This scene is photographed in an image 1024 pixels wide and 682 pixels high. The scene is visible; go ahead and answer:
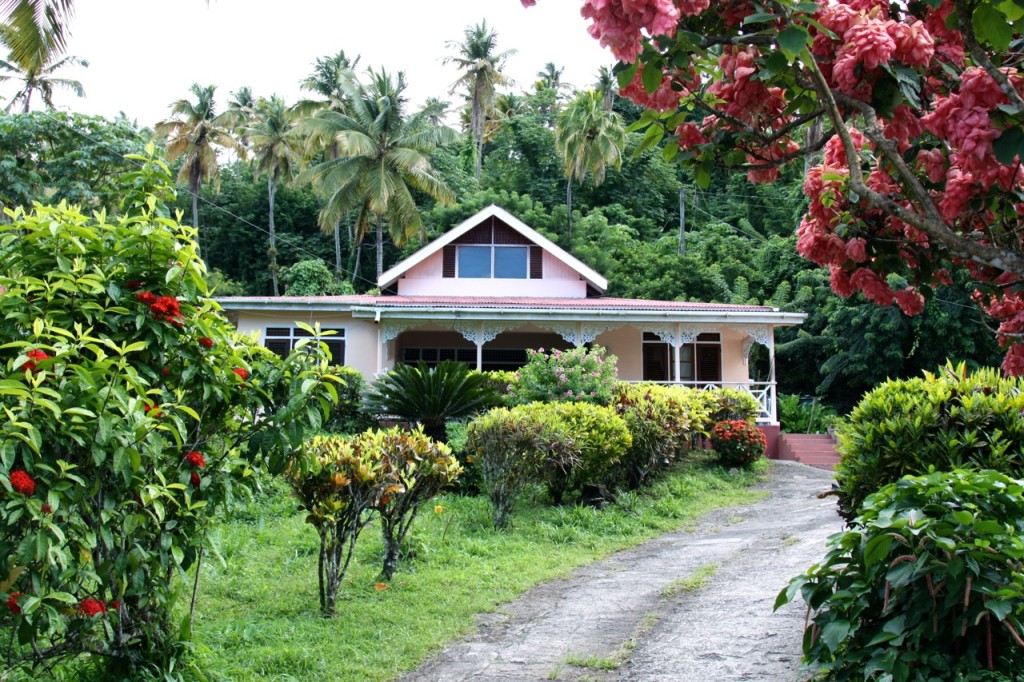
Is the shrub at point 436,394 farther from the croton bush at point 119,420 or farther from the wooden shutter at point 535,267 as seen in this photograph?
the wooden shutter at point 535,267

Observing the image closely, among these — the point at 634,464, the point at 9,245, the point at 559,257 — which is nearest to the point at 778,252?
Result: the point at 559,257

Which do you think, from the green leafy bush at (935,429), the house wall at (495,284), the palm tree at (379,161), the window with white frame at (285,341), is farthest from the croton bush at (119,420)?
the palm tree at (379,161)

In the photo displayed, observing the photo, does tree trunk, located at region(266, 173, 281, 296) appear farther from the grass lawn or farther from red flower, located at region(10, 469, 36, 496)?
red flower, located at region(10, 469, 36, 496)

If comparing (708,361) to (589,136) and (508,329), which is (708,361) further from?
(589,136)

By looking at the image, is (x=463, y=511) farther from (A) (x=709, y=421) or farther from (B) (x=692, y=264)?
(B) (x=692, y=264)

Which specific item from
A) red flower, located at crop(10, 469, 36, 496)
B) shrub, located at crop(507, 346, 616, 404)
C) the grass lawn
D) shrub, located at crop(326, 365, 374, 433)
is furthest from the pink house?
red flower, located at crop(10, 469, 36, 496)

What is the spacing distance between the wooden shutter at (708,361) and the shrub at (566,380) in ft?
31.9

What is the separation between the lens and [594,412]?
11875mm

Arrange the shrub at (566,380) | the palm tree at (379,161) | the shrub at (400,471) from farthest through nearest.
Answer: the palm tree at (379,161) < the shrub at (566,380) < the shrub at (400,471)

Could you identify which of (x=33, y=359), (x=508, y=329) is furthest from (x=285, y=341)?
(x=33, y=359)

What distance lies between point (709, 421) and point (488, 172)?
27984 mm

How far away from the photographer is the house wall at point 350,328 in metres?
21.8

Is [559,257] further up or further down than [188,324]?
further up

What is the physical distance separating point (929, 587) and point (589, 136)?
3105cm
